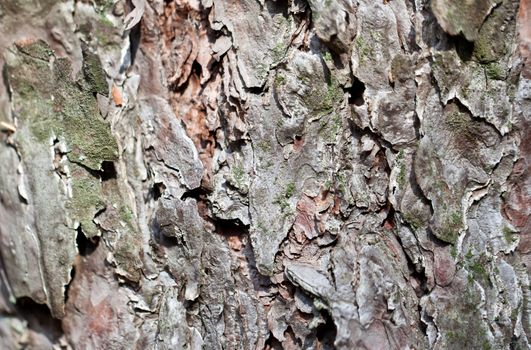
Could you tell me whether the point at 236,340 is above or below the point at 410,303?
below

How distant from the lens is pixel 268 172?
A: 3.69ft

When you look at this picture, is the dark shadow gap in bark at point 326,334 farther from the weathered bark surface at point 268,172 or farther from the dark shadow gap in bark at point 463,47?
the dark shadow gap in bark at point 463,47

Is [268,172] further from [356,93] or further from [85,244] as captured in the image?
[85,244]

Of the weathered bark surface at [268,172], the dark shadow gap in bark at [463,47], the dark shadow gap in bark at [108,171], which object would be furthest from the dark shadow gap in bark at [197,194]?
the dark shadow gap in bark at [463,47]

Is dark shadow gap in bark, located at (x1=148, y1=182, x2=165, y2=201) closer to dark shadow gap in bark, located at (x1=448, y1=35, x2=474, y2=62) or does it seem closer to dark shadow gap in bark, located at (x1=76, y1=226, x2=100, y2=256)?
dark shadow gap in bark, located at (x1=76, y1=226, x2=100, y2=256)

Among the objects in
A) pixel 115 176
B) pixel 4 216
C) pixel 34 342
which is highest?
pixel 115 176

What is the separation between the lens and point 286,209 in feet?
3.73

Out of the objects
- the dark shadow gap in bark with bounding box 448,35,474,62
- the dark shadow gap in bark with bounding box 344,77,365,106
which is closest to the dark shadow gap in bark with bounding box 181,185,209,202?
the dark shadow gap in bark with bounding box 344,77,365,106

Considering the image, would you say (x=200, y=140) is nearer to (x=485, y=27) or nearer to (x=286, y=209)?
(x=286, y=209)

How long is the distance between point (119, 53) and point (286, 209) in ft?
1.40

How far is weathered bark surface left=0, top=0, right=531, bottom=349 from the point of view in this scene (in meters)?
1.07

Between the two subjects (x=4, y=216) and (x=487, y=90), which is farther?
(x=4, y=216)

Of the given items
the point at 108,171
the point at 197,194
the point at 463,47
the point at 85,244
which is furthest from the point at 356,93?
the point at 85,244

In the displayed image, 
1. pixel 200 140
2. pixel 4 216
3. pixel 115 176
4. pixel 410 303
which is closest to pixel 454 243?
pixel 410 303
